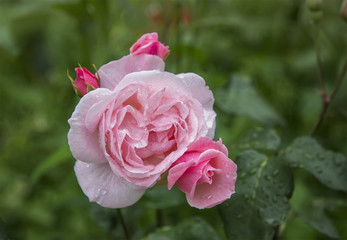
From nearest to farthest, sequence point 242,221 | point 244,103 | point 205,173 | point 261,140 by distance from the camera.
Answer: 1. point 205,173
2. point 242,221
3. point 261,140
4. point 244,103

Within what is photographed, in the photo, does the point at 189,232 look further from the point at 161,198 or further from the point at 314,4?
the point at 314,4

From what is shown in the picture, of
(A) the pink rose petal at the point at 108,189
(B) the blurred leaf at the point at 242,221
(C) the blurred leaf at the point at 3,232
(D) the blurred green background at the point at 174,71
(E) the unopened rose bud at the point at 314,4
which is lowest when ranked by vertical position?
(D) the blurred green background at the point at 174,71

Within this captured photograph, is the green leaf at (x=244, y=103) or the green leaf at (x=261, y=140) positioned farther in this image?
the green leaf at (x=244, y=103)

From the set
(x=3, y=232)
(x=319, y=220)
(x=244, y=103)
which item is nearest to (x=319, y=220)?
(x=319, y=220)

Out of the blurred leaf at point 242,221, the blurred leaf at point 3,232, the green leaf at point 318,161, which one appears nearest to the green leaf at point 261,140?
the green leaf at point 318,161

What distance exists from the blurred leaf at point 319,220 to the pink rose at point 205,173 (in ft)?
0.90

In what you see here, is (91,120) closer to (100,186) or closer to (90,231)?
(100,186)

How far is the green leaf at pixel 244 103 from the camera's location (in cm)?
83

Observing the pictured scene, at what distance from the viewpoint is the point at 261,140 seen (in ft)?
2.27

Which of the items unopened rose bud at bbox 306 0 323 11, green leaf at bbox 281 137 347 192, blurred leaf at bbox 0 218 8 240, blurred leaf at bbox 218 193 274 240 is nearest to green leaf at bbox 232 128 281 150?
green leaf at bbox 281 137 347 192

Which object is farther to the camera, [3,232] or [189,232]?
[189,232]

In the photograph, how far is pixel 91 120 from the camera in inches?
18.9

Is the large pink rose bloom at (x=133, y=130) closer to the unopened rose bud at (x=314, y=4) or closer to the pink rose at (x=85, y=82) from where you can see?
the pink rose at (x=85, y=82)

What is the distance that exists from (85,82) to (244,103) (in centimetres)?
Answer: 42
